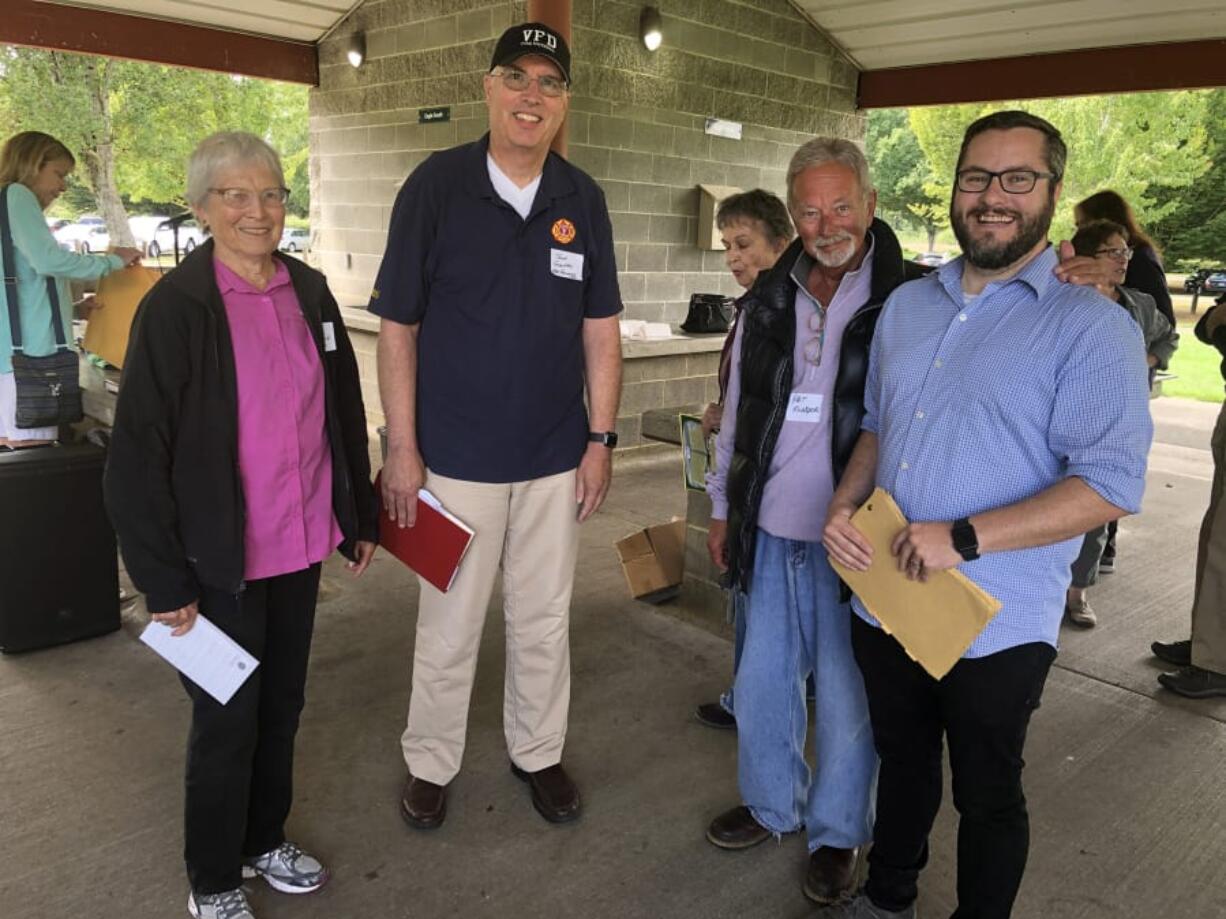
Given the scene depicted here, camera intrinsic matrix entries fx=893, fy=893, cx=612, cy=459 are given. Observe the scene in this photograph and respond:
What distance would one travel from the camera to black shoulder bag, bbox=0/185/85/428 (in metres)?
3.48

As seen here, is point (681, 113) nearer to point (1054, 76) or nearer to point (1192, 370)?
point (1054, 76)

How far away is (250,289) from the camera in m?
1.89

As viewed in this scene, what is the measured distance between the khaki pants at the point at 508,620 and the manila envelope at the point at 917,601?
904mm

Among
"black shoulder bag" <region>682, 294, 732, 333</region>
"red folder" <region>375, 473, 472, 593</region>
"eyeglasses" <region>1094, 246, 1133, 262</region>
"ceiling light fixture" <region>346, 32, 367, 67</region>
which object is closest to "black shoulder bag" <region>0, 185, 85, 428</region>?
"red folder" <region>375, 473, 472, 593</region>

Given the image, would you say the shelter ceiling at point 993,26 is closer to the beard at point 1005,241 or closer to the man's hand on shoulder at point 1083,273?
the man's hand on shoulder at point 1083,273

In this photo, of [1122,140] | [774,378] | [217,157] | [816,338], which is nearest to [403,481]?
[217,157]

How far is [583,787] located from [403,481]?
43.8 inches

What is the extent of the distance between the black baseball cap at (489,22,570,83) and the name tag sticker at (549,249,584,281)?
1.39 ft

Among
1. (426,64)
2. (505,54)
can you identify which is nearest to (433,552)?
(505,54)

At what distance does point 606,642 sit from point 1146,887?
6.59ft

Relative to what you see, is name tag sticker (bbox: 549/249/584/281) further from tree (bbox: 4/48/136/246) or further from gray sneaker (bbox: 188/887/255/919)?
tree (bbox: 4/48/136/246)

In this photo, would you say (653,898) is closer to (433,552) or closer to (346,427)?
(433,552)

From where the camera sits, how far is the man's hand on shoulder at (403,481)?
2.30 metres

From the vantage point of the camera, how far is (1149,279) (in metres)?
4.17
